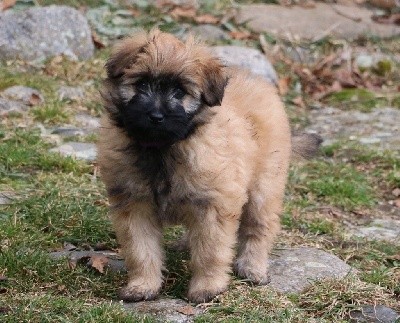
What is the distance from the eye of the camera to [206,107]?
4.73 metres

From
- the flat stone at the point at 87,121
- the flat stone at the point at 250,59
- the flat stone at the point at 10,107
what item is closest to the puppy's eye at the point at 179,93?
the flat stone at the point at 87,121

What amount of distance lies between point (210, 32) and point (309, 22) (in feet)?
5.60

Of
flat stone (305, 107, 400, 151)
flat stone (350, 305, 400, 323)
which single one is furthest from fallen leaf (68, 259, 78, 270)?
flat stone (305, 107, 400, 151)

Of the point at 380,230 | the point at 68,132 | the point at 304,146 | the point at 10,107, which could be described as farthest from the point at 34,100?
the point at 380,230

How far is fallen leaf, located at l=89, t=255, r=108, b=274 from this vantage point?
514 centimetres

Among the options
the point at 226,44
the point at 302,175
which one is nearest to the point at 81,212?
the point at 302,175

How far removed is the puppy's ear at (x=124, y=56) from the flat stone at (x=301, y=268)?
4.99ft

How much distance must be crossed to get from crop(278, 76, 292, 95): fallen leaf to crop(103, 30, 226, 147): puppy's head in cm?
556

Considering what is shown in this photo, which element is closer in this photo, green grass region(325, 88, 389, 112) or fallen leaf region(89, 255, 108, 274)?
fallen leaf region(89, 255, 108, 274)

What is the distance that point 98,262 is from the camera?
17.1 ft

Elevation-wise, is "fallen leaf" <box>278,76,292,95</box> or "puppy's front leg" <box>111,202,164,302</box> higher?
"puppy's front leg" <box>111,202,164,302</box>

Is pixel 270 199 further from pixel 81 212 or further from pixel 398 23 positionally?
pixel 398 23

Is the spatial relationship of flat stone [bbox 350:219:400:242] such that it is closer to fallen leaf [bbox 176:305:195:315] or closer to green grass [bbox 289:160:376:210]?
green grass [bbox 289:160:376:210]

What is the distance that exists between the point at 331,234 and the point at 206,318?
196 cm
